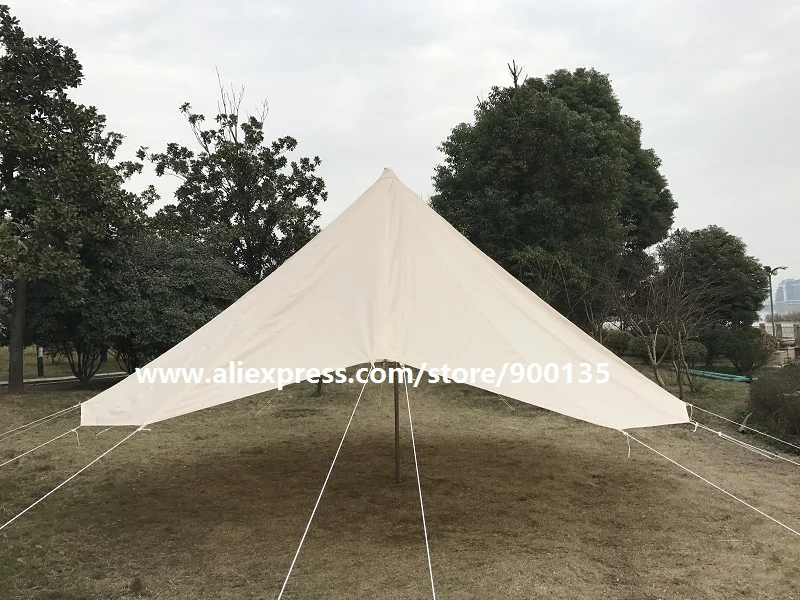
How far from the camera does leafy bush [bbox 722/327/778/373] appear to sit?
1150 centimetres

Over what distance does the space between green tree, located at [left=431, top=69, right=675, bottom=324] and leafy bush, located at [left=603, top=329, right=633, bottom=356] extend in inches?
70.7

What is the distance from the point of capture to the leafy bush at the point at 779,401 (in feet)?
19.7

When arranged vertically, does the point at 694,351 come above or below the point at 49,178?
below

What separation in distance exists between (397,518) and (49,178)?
25.0ft

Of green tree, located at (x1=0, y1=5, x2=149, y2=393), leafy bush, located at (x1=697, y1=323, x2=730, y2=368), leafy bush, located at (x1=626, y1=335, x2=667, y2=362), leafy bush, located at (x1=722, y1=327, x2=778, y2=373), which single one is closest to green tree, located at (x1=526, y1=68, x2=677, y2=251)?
leafy bush, located at (x1=626, y1=335, x2=667, y2=362)

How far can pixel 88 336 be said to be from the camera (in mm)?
9219

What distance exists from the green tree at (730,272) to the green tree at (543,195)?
3.48 meters

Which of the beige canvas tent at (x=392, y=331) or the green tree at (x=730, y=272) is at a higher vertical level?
the green tree at (x=730, y=272)

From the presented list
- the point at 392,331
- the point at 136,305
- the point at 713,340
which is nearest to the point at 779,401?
the point at 392,331

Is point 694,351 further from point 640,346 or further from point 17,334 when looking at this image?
point 17,334

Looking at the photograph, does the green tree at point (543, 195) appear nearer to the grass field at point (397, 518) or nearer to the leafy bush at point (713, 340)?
the leafy bush at point (713, 340)

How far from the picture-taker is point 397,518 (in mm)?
4062

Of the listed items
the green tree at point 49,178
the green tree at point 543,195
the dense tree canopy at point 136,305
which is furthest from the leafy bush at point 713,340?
the green tree at point 49,178

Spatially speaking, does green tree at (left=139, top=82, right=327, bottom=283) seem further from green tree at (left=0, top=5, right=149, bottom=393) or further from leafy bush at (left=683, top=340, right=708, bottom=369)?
leafy bush at (left=683, top=340, right=708, bottom=369)
